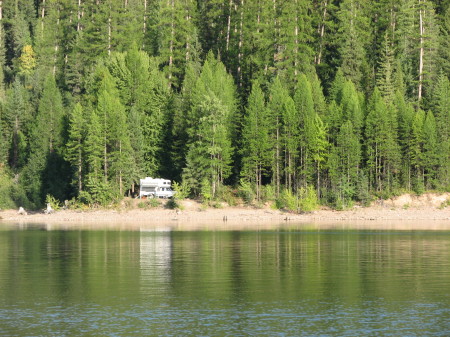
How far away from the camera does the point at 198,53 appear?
4855 inches

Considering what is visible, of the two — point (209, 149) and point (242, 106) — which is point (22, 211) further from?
point (242, 106)

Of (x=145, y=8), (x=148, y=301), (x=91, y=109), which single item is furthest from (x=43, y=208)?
(x=148, y=301)

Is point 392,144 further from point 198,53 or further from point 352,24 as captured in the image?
A: point 198,53

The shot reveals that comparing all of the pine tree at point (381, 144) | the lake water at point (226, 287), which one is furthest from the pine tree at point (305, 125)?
the lake water at point (226, 287)

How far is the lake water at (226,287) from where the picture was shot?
32.2 m

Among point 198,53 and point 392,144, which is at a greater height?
point 198,53

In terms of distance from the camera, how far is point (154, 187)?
10506 cm

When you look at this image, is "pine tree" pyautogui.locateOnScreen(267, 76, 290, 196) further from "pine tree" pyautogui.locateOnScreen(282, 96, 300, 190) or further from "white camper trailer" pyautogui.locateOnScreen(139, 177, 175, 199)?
"white camper trailer" pyautogui.locateOnScreen(139, 177, 175, 199)

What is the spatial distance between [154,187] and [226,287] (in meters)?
64.2

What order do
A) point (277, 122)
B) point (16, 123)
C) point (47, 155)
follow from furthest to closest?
point (16, 123)
point (47, 155)
point (277, 122)

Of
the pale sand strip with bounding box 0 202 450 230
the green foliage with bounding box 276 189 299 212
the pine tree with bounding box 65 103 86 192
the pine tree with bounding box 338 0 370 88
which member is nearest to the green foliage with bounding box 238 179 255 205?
the pale sand strip with bounding box 0 202 450 230

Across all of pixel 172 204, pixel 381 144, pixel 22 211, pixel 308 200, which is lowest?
pixel 22 211

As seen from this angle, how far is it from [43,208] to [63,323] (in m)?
81.0

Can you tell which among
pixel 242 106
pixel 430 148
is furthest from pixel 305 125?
pixel 430 148
